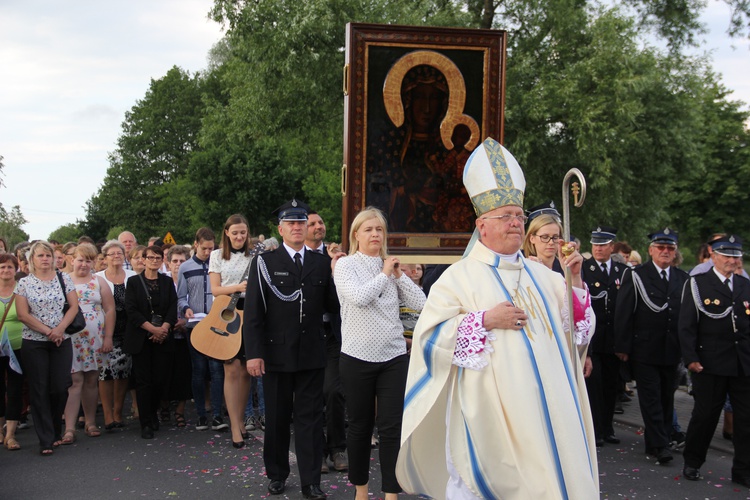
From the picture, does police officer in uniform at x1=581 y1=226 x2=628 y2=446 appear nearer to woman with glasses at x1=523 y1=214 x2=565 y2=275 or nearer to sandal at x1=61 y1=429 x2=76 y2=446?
woman with glasses at x1=523 y1=214 x2=565 y2=275

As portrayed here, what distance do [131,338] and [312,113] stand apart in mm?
13590

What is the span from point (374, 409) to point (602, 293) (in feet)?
13.9

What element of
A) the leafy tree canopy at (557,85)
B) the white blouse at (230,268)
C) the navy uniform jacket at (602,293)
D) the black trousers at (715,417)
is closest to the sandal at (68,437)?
the white blouse at (230,268)

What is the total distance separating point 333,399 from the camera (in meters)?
7.59

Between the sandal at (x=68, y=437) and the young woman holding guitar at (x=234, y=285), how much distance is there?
1.73 metres

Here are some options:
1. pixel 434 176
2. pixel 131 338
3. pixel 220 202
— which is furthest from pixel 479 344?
pixel 220 202

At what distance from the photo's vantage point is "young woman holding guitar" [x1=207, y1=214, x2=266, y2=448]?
8602 millimetres

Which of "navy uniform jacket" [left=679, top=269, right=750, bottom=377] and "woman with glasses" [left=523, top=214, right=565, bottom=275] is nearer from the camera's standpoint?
"woman with glasses" [left=523, top=214, right=565, bottom=275]

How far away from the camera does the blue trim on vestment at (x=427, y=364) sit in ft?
14.8

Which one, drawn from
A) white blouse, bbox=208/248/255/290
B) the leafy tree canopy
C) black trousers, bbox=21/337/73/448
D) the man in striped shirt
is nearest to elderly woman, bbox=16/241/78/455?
black trousers, bbox=21/337/73/448

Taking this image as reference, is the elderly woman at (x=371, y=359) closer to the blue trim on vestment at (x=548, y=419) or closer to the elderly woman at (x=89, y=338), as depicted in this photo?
the blue trim on vestment at (x=548, y=419)

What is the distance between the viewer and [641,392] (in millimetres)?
8461

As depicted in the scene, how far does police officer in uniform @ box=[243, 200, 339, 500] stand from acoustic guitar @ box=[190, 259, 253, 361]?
1821mm

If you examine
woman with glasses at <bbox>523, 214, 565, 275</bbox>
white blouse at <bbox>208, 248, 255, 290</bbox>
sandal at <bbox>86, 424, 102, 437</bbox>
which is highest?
woman with glasses at <bbox>523, 214, 565, 275</bbox>
